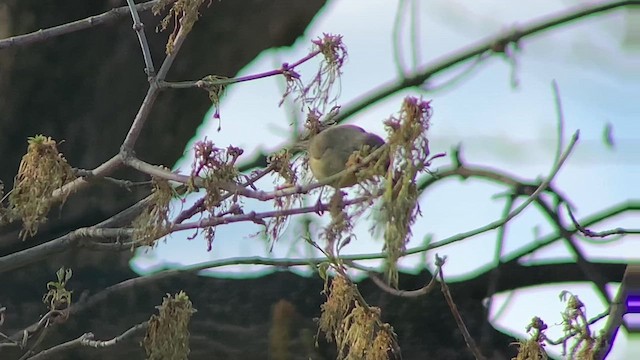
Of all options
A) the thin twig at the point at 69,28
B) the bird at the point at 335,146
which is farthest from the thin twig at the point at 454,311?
the thin twig at the point at 69,28

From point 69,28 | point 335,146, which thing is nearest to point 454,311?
point 335,146

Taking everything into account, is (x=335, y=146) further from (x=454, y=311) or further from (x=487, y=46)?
(x=487, y=46)

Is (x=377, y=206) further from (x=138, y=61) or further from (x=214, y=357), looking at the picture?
(x=138, y=61)

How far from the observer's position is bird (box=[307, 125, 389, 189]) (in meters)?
0.69

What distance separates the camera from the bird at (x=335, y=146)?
0.69m

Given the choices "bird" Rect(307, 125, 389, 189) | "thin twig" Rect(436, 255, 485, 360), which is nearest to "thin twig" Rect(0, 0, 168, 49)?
"bird" Rect(307, 125, 389, 189)

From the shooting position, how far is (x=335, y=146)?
708mm

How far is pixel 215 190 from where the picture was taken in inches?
27.3

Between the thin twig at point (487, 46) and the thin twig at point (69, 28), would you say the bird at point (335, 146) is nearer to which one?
the thin twig at point (69, 28)

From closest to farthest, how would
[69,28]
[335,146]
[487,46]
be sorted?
[335,146]
[69,28]
[487,46]

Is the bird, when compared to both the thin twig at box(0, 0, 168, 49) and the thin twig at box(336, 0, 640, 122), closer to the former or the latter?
the thin twig at box(0, 0, 168, 49)

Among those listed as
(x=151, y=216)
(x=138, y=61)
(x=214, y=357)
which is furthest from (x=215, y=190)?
(x=138, y=61)

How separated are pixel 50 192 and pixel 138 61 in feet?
1.87

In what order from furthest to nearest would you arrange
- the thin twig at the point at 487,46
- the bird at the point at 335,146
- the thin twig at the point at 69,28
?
A: the thin twig at the point at 487,46 → the thin twig at the point at 69,28 → the bird at the point at 335,146
